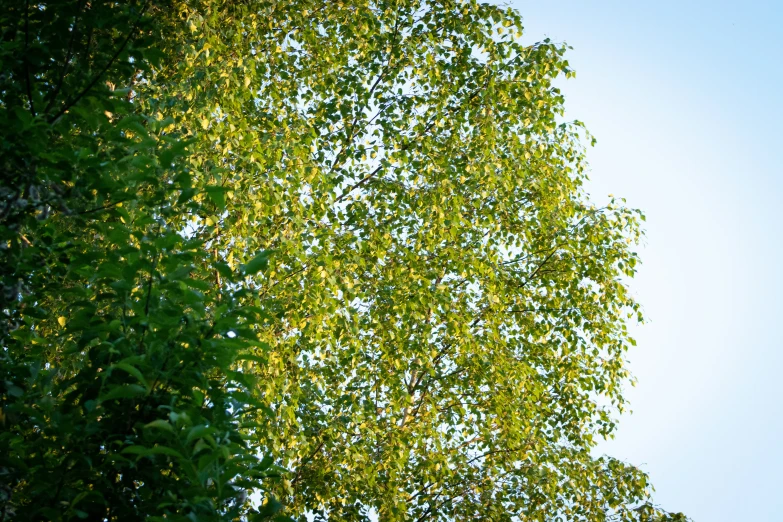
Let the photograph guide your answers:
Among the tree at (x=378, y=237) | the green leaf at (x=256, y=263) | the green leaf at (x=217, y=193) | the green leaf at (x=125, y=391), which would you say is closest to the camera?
the green leaf at (x=125, y=391)

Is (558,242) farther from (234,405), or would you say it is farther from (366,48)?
(234,405)

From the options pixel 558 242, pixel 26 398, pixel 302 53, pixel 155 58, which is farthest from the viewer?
pixel 558 242

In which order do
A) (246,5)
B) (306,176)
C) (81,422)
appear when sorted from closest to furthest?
(81,422), (306,176), (246,5)

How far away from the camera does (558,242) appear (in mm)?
10531

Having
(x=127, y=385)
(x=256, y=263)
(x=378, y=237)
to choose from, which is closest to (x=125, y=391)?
(x=127, y=385)

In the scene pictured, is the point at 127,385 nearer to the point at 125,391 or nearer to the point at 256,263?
the point at 125,391

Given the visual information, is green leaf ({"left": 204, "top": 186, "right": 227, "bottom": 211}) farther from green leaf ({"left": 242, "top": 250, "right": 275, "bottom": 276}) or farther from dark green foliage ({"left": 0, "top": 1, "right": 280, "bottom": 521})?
green leaf ({"left": 242, "top": 250, "right": 275, "bottom": 276})

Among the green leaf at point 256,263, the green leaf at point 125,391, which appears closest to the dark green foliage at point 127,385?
the green leaf at point 125,391

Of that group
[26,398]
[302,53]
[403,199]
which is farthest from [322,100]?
[26,398]

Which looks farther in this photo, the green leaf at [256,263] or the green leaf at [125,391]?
the green leaf at [256,263]

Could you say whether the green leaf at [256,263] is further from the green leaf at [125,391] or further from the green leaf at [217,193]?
the green leaf at [125,391]

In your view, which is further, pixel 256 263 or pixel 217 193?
pixel 217 193

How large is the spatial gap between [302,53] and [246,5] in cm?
109

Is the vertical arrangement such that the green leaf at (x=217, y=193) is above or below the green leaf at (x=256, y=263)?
above
